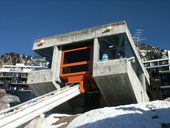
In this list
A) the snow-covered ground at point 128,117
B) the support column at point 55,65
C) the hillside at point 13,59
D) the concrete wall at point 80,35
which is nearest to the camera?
the snow-covered ground at point 128,117

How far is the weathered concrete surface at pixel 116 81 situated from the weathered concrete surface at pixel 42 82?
6.72 m

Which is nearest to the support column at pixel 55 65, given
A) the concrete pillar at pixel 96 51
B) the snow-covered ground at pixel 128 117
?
the concrete pillar at pixel 96 51

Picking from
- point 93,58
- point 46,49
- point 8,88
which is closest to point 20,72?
point 8,88

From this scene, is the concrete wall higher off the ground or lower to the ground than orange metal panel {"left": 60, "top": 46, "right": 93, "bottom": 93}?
higher

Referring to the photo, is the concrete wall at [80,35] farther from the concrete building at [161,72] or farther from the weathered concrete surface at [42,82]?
the concrete building at [161,72]

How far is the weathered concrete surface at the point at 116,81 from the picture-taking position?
113ft

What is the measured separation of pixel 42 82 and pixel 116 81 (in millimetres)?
10463

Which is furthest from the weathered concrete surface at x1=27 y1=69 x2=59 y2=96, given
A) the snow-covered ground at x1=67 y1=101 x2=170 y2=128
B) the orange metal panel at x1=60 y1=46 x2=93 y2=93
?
the snow-covered ground at x1=67 y1=101 x2=170 y2=128

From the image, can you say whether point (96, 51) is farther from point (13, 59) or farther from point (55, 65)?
point (13, 59)

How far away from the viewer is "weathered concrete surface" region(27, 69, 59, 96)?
3919 centimetres

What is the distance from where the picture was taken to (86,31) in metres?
39.6

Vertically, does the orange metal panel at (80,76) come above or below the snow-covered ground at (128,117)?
above

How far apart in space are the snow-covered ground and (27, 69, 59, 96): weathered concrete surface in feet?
42.1

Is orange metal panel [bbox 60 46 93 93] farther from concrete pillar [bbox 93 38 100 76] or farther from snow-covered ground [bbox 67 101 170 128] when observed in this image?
snow-covered ground [bbox 67 101 170 128]
